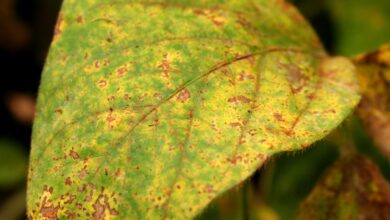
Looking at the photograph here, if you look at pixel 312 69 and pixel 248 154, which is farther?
pixel 312 69

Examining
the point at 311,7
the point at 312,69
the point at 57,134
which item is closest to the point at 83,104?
the point at 57,134

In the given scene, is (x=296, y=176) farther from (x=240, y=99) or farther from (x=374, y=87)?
(x=240, y=99)

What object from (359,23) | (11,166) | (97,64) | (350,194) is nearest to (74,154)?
(97,64)

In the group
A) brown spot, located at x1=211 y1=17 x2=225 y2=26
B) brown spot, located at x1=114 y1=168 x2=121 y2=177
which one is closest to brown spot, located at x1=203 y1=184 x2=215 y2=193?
brown spot, located at x1=114 y1=168 x2=121 y2=177

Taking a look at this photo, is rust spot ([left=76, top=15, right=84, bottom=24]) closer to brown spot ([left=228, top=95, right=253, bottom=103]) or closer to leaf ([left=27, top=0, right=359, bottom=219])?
leaf ([left=27, top=0, right=359, bottom=219])

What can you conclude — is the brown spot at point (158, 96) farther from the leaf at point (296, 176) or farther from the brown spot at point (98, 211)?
the leaf at point (296, 176)

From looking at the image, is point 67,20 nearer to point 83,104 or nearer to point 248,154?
point 83,104
